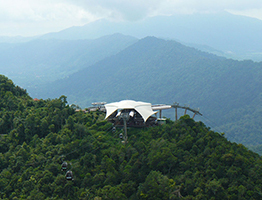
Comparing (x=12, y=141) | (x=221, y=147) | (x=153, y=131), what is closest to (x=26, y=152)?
(x=12, y=141)

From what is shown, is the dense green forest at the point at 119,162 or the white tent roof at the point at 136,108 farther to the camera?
the white tent roof at the point at 136,108

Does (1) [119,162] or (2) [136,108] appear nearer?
(1) [119,162]

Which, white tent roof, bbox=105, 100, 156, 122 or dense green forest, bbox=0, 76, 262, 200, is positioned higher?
white tent roof, bbox=105, 100, 156, 122

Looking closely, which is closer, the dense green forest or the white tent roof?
the dense green forest

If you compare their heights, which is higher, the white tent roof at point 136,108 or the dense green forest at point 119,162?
the white tent roof at point 136,108

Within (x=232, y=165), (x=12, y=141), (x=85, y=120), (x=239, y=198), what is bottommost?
(x=239, y=198)

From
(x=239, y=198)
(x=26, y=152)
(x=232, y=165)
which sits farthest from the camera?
(x=26, y=152)

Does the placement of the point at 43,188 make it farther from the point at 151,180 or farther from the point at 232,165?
the point at 232,165

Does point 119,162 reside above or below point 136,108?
below
